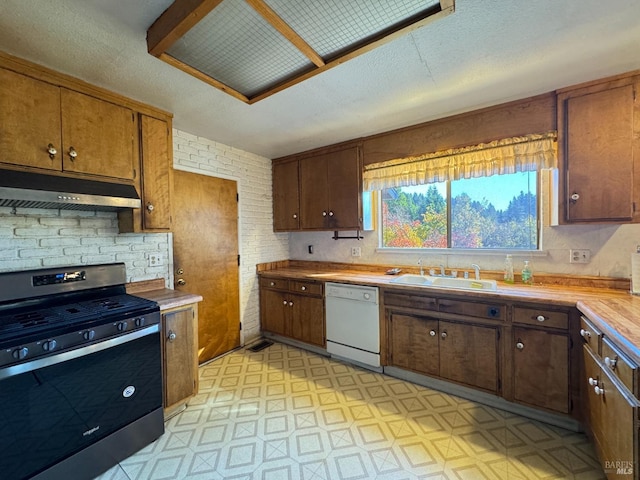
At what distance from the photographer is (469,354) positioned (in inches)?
84.6

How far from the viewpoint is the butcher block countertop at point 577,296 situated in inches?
49.4

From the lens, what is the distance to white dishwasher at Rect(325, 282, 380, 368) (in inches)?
102

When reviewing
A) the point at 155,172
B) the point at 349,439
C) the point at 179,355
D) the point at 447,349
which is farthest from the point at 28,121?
the point at 447,349

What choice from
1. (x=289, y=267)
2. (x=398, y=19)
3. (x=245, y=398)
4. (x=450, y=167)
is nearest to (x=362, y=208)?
(x=450, y=167)

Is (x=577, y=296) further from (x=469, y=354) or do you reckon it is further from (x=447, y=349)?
(x=447, y=349)

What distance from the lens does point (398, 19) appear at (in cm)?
123

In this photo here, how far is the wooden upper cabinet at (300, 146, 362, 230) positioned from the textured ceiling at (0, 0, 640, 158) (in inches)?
23.6

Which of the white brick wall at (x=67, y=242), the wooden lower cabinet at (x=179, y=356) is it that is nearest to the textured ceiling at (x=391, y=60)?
the white brick wall at (x=67, y=242)

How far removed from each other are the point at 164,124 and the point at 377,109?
179 centimetres

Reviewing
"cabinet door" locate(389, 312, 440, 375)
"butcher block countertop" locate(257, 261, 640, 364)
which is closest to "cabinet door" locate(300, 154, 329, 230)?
"butcher block countertop" locate(257, 261, 640, 364)

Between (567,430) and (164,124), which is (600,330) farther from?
(164,124)

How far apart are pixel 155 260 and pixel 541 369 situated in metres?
3.19

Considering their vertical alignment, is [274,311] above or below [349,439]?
above

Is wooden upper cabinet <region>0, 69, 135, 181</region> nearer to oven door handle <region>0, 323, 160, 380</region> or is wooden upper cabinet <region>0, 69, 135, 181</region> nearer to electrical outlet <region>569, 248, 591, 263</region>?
oven door handle <region>0, 323, 160, 380</region>
